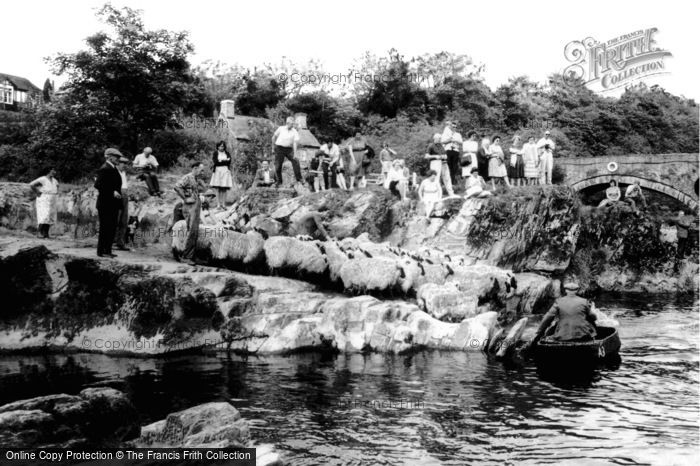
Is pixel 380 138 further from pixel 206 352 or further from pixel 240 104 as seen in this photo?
pixel 206 352

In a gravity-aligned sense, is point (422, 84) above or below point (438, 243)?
above

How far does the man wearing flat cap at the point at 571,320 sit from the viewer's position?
43.9ft

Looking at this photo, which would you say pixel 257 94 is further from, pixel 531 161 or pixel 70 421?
pixel 70 421

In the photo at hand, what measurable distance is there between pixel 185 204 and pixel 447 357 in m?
6.94

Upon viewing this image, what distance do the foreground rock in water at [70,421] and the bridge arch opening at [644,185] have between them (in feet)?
103

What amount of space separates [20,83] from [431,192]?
55.1m

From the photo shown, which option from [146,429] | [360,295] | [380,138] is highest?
[380,138]

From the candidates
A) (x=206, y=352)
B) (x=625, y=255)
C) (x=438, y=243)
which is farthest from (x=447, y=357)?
(x=625, y=255)

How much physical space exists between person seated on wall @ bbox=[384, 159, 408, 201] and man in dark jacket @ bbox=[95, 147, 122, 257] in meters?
11.9

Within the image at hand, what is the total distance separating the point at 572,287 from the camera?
1385 centimetres

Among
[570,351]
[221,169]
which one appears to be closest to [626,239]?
[221,169]

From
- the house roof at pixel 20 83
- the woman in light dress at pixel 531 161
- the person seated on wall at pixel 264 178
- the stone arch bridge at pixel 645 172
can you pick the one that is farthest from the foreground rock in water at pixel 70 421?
the house roof at pixel 20 83

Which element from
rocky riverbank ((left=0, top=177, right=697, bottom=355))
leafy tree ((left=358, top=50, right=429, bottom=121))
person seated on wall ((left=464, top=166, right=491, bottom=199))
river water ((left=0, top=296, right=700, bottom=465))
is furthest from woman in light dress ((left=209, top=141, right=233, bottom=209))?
leafy tree ((left=358, top=50, right=429, bottom=121))

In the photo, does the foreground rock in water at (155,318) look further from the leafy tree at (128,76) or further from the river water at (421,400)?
the leafy tree at (128,76)
